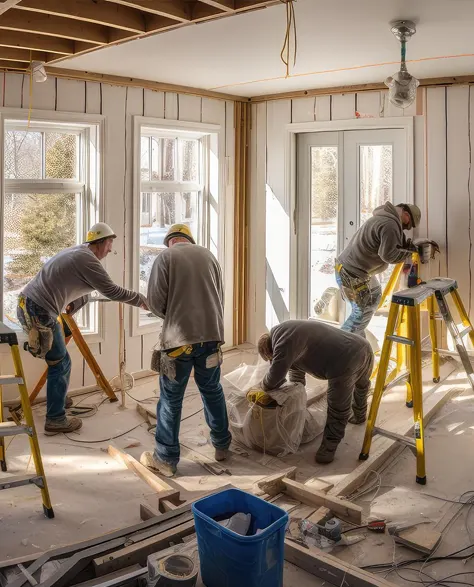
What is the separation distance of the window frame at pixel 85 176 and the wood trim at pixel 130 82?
29 cm

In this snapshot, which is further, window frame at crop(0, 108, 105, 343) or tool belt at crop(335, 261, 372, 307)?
tool belt at crop(335, 261, 372, 307)

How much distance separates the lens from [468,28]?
381 centimetres

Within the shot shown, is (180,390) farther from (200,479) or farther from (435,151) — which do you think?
(435,151)

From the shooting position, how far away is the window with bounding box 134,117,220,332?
18.9ft

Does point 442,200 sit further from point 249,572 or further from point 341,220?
point 249,572

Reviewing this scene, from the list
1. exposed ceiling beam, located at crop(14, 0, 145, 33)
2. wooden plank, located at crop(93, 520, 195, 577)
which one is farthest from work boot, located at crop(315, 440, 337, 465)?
exposed ceiling beam, located at crop(14, 0, 145, 33)

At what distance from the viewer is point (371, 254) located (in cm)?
500

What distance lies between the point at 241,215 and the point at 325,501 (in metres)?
3.84

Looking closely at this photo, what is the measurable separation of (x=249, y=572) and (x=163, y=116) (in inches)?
170

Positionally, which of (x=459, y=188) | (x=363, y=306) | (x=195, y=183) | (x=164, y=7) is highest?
(x=164, y=7)

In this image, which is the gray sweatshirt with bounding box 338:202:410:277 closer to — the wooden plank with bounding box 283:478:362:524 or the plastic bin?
the wooden plank with bounding box 283:478:362:524

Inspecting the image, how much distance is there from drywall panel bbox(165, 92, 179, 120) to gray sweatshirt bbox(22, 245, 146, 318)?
1931 mm

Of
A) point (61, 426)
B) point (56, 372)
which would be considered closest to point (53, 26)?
point (56, 372)

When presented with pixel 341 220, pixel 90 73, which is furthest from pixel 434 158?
pixel 90 73
